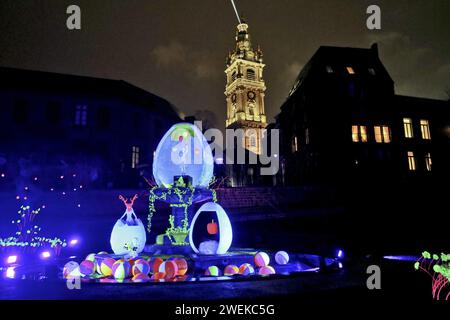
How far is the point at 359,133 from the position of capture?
3516cm

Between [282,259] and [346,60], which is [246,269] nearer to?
[282,259]

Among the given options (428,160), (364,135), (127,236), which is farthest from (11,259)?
(428,160)

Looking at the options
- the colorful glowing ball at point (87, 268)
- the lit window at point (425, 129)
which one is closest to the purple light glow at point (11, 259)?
the colorful glowing ball at point (87, 268)

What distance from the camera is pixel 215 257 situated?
9.94 metres

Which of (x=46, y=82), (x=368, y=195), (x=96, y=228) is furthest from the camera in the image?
(x=46, y=82)

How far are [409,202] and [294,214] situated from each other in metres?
10.1

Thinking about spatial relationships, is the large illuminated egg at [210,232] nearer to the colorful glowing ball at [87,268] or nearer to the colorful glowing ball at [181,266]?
the colorful glowing ball at [181,266]

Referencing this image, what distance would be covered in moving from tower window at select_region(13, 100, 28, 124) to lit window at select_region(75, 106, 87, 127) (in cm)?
450

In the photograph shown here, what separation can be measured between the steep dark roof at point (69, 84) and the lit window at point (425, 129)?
30.1m

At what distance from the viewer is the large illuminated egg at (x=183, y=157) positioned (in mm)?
12148

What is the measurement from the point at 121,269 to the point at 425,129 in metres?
38.5

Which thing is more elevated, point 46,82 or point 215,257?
point 46,82
